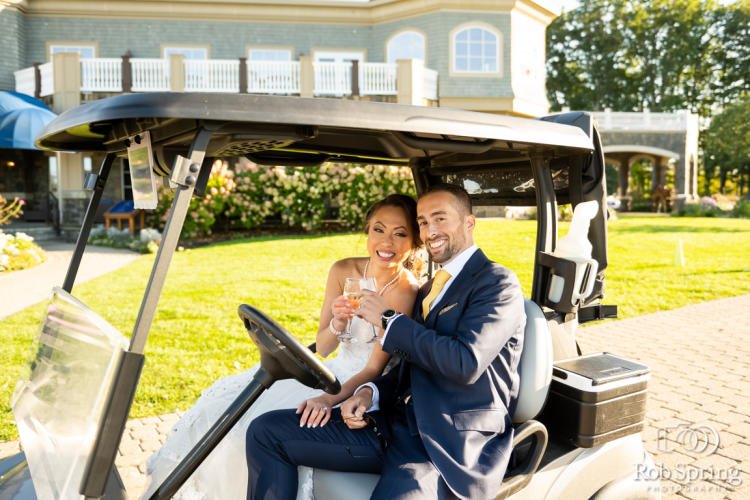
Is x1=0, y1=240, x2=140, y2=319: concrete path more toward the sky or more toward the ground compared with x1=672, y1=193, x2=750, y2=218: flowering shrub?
more toward the ground

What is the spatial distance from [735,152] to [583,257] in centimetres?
3412

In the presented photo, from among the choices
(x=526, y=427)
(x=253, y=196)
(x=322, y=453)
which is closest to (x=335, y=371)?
(x=322, y=453)

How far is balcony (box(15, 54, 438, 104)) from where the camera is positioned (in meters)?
15.9

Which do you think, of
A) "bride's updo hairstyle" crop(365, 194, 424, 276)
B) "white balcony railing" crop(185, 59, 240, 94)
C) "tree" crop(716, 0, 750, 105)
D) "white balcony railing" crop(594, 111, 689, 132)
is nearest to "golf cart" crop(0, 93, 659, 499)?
"bride's updo hairstyle" crop(365, 194, 424, 276)

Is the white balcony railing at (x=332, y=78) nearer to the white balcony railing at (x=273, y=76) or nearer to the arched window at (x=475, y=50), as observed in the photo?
the white balcony railing at (x=273, y=76)

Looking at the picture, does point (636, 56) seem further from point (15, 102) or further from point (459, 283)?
point (459, 283)

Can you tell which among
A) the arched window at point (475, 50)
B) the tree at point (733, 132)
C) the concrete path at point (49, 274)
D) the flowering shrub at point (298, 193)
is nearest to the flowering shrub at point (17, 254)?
the concrete path at point (49, 274)

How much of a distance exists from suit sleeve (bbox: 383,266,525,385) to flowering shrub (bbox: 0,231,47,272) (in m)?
9.28

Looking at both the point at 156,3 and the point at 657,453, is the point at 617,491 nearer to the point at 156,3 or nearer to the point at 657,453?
the point at 657,453

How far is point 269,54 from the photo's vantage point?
1858 centimetres

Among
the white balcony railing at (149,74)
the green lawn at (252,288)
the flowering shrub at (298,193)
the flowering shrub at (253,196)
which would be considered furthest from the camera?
the white balcony railing at (149,74)

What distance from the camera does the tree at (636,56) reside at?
3631cm

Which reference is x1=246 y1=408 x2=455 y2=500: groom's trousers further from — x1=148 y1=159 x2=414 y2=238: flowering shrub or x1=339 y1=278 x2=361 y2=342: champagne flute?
x1=148 y1=159 x2=414 y2=238: flowering shrub

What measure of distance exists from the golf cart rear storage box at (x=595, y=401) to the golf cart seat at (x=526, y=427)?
0.49ft
